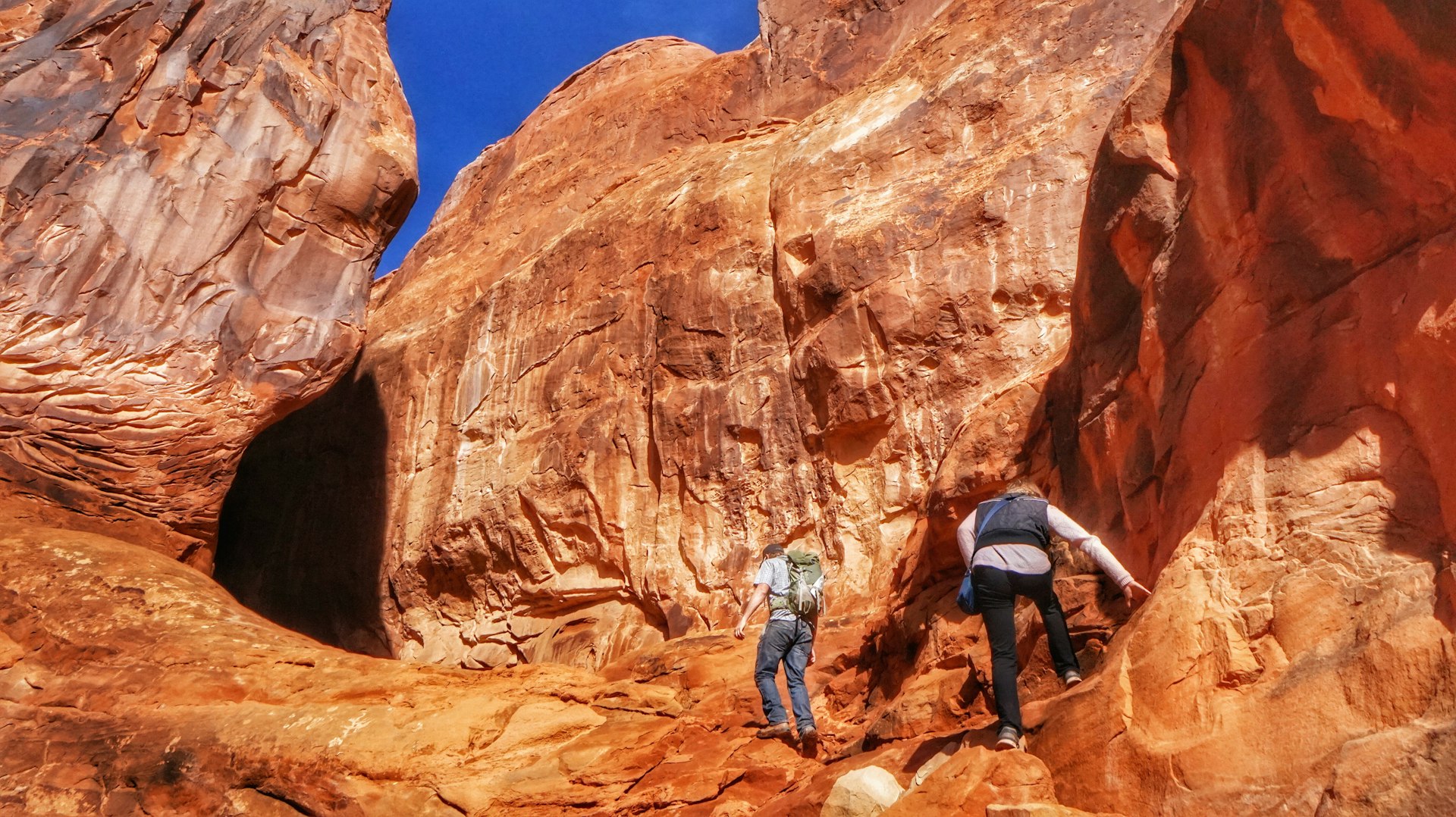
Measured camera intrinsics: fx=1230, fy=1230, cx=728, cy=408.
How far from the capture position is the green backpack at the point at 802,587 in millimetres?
8594

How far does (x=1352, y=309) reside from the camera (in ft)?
19.0

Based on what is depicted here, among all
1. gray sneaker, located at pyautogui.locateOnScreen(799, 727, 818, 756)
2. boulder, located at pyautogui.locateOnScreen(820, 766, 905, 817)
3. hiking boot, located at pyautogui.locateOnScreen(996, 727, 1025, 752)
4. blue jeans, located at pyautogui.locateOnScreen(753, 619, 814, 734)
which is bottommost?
boulder, located at pyautogui.locateOnScreen(820, 766, 905, 817)

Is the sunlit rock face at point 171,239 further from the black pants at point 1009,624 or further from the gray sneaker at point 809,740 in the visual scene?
the black pants at point 1009,624

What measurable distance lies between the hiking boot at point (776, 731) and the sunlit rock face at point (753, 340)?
191 cm

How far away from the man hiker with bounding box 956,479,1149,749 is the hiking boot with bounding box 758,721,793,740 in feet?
8.12

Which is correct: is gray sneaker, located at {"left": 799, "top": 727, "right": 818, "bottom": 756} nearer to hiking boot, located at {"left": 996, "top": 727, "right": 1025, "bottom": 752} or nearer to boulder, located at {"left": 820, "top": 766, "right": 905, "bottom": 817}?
boulder, located at {"left": 820, "top": 766, "right": 905, "bottom": 817}

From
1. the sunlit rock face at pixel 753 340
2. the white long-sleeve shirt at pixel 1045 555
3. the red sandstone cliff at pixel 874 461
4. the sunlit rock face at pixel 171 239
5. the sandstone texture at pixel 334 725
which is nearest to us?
the red sandstone cliff at pixel 874 461

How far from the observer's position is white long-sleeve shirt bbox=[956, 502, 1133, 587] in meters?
6.22

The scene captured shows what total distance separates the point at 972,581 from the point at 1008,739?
800 mm

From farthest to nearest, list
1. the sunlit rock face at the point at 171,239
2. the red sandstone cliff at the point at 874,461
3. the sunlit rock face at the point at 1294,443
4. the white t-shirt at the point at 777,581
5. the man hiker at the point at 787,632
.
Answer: the sunlit rock face at the point at 171,239 → the white t-shirt at the point at 777,581 → the man hiker at the point at 787,632 → the red sandstone cliff at the point at 874,461 → the sunlit rock face at the point at 1294,443

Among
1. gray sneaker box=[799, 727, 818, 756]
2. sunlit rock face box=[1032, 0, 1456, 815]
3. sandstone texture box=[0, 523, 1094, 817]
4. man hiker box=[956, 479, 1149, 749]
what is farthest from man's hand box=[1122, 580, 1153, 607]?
gray sneaker box=[799, 727, 818, 756]

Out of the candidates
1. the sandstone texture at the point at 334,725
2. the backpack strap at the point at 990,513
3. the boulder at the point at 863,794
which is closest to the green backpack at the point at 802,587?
the sandstone texture at the point at 334,725


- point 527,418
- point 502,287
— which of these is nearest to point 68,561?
point 527,418

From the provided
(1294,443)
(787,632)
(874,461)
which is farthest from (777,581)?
(874,461)
